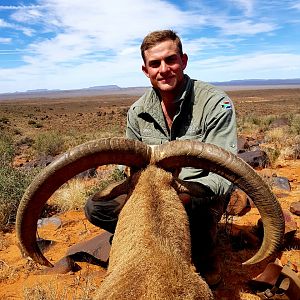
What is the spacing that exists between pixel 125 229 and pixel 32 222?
39.8 inches

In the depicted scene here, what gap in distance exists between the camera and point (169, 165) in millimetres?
3852

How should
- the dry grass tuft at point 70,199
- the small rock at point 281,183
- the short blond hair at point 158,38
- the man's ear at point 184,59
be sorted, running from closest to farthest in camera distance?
the short blond hair at point 158,38
the man's ear at point 184,59
the dry grass tuft at point 70,199
the small rock at point 281,183

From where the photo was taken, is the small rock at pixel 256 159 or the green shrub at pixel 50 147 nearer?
the small rock at pixel 256 159

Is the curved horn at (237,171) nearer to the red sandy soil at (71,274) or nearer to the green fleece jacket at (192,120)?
the green fleece jacket at (192,120)

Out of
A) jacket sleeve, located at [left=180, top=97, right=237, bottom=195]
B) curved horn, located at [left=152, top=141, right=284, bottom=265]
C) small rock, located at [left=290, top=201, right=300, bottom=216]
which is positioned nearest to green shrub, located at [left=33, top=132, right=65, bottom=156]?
small rock, located at [left=290, top=201, right=300, bottom=216]

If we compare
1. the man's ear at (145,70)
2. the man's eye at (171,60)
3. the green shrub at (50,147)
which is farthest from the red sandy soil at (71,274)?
the green shrub at (50,147)

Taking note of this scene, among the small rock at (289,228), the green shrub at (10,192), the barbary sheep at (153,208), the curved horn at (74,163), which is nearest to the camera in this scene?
the barbary sheep at (153,208)

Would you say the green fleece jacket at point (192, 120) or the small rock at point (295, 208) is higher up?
the green fleece jacket at point (192, 120)

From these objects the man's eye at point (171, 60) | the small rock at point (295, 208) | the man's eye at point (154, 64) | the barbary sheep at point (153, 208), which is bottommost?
the small rock at point (295, 208)

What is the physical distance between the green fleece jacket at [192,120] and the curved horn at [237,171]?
75cm

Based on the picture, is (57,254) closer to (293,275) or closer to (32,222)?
(32,222)

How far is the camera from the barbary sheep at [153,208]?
306 cm

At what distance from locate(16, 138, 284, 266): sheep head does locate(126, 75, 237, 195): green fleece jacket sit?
770 millimetres

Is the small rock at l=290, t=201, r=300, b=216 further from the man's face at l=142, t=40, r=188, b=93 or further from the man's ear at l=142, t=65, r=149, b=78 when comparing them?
the man's ear at l=142, t=65, r=149, b=78
